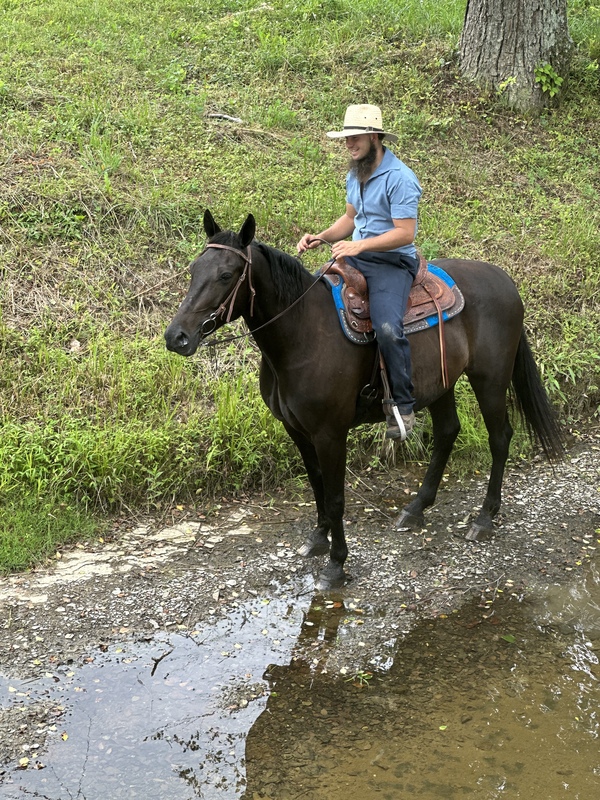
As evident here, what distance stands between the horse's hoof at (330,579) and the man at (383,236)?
3.44 ft

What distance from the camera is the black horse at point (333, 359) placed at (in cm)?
483

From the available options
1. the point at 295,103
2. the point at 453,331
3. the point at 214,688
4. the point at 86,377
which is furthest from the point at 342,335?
the point at 295,103

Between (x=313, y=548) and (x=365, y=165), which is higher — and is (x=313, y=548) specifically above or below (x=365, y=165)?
below

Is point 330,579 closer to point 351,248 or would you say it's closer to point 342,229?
point 351,248

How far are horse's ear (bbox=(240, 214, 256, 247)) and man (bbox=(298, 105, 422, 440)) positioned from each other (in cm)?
66

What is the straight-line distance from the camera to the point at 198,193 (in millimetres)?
9422

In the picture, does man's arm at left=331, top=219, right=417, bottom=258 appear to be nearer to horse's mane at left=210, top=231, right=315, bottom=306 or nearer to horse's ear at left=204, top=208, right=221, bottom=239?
horse's mane at left=210, top=231, right=315, bottom=306

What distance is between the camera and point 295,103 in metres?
11.3

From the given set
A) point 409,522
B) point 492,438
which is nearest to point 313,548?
point 409,522

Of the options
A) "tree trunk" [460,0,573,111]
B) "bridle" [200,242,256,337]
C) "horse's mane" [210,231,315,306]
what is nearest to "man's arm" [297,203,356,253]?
"horse's mane" [210,231,315,306]

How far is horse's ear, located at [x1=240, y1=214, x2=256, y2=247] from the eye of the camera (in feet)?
15.5

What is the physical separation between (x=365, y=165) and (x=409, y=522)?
281cm

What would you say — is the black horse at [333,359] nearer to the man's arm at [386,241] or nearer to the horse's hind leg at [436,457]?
the horse's hind leg at [436,457]

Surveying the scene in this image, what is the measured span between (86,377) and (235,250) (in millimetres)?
2923
